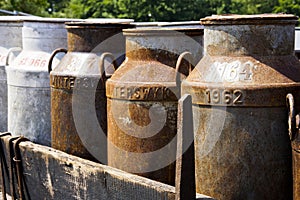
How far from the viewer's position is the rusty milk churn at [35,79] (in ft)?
12.9

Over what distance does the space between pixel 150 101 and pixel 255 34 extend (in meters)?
0.74

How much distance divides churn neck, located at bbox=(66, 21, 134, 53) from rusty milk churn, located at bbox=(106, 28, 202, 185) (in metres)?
0.41

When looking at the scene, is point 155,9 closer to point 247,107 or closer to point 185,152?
point 247,107

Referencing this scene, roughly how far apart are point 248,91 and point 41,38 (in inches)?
79.9

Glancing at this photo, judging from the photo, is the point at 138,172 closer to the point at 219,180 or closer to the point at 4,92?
the point at 219,180

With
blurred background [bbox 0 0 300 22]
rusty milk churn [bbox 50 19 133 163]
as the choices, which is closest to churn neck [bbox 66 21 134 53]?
rusty milk churn [bbox 50 19 133 163]

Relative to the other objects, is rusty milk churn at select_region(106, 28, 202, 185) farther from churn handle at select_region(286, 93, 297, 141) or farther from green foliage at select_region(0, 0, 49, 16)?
green foliage at select_region(0, 0, 49, 16)

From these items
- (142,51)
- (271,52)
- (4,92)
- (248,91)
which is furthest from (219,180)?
(4,92)

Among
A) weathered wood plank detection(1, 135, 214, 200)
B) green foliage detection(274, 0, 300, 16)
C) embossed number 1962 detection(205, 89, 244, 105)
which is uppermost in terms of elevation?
green foliage detection(274, 0, 300, 16)

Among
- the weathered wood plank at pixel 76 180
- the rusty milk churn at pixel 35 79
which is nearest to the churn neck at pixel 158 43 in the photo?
the weathered wood plank at pixel 76 180

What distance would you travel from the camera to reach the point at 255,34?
8.18ft

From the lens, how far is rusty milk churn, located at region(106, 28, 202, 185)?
299 centimetres

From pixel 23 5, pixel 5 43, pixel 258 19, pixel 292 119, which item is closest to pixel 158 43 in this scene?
pixel 258 19

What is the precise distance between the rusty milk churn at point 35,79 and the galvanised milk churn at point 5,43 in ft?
1.49
